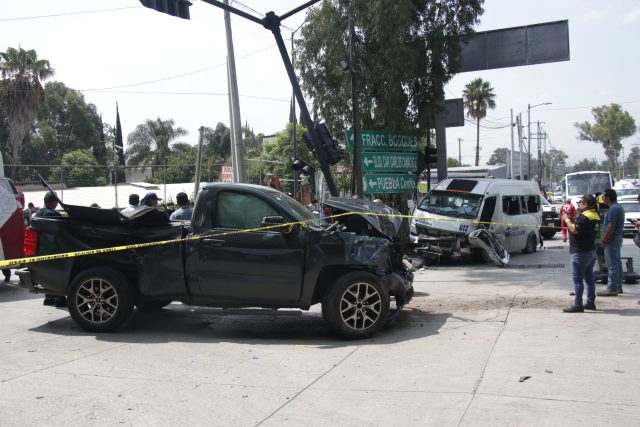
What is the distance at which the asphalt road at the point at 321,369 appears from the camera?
457cm

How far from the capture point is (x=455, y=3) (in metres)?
18.8

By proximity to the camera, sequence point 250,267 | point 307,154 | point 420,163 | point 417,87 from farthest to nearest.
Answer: point 307,154, point 420,163, point 417,87, point 250,267

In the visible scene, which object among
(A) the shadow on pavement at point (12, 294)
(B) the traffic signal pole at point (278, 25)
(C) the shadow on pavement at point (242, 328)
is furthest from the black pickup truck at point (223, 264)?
(B) the traffic signal pole at point (278, 25)

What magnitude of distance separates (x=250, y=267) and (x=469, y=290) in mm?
5356

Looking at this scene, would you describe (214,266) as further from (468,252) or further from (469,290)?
(468,252)

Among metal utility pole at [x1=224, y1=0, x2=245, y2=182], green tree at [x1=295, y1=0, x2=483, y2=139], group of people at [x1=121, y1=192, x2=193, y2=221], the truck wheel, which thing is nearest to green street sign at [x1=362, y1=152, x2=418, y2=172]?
green tree at [x1=295, y1=0, x2=483, y2=139]

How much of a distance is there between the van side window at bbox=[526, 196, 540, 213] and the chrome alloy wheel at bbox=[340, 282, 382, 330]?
40.9ft

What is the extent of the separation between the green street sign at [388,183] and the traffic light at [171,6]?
27.2 ft

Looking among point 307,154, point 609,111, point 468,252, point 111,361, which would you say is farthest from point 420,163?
point 609,111

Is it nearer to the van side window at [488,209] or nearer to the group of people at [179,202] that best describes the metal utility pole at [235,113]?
the group of people at [179,202]

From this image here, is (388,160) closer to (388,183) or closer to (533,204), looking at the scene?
(388,183)

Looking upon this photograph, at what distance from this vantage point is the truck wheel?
6.93m

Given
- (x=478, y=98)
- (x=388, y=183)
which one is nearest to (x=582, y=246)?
(x=388, y=183)

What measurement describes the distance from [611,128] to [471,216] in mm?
109332
